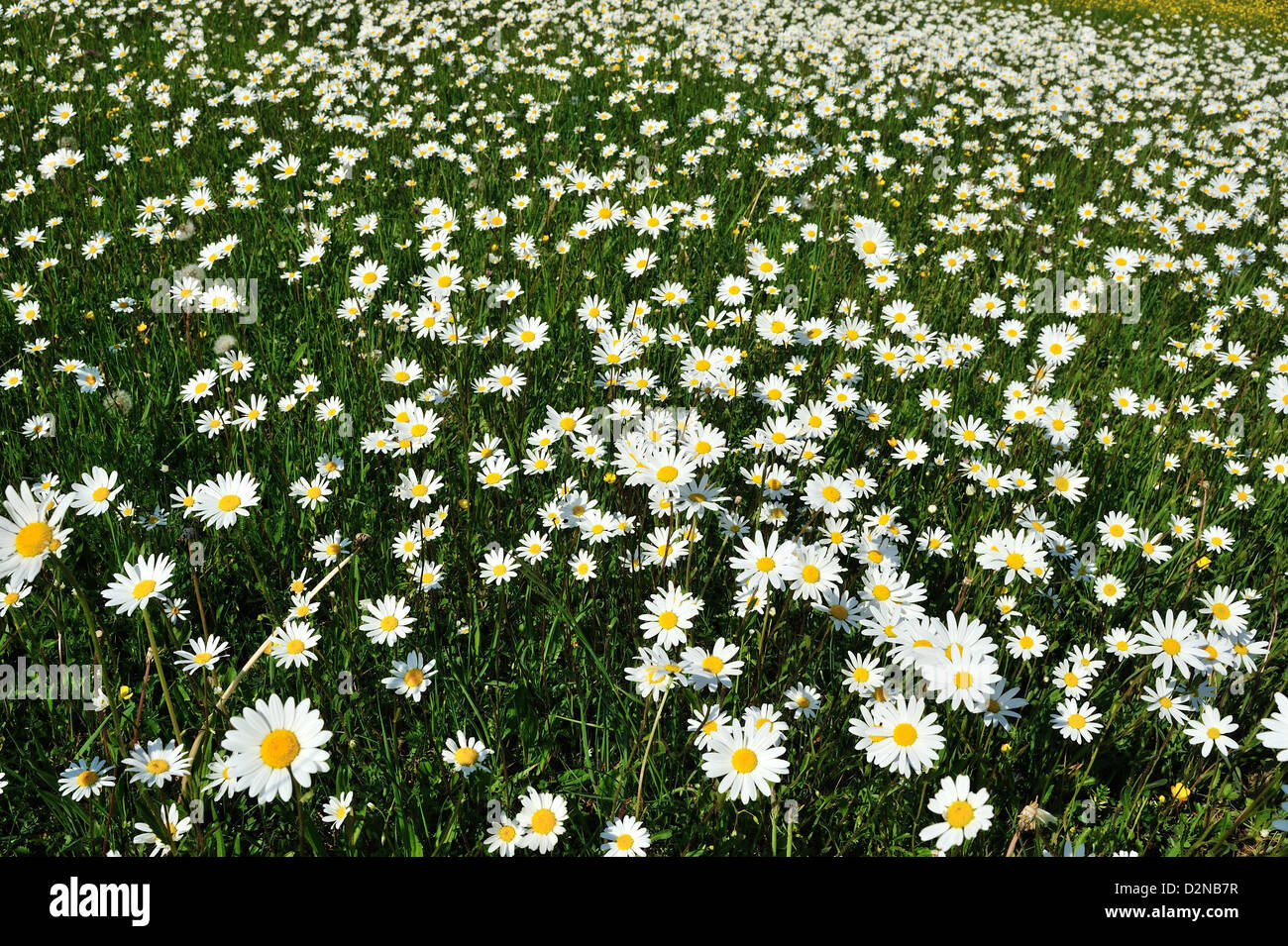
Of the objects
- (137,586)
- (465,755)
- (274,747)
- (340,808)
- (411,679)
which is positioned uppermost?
(137,586)

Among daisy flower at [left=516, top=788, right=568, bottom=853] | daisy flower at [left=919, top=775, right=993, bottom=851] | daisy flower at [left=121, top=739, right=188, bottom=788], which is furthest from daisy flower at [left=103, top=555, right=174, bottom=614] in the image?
daisy flower at [left=919, top=775, right=993, bottom=851]

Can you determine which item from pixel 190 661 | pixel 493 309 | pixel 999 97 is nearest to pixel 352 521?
pixel 190 661

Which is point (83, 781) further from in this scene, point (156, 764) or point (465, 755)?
point (465, 755)

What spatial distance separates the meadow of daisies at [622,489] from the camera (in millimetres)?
1793

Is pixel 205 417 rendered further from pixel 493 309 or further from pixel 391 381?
pixel 493 309

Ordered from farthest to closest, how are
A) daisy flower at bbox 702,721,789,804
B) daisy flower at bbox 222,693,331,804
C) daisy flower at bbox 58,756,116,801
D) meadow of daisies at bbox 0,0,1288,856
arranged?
meadow of daisies at bbox 0,0,1288,856
daisy flower at bbox 58,756,116,801
daisy flower at bbox 702,721,789,804
daisy flower at bbox 222,693,331,804

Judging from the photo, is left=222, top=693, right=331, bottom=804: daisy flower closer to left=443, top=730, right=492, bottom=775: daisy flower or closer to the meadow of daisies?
the meadow of daisies

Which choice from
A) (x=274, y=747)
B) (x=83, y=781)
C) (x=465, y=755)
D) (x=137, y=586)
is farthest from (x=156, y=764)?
(x=465, y=755)

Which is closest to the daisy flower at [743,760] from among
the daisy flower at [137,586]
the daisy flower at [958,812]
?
the daisy flower at [958,812]

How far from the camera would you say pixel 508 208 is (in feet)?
15.4

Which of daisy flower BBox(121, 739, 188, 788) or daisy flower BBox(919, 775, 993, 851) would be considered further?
daisy flower BBox(121, 739, 188, 788)

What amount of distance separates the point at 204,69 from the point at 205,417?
5582 millimetres

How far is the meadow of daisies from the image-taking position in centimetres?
179

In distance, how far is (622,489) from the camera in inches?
97.8
